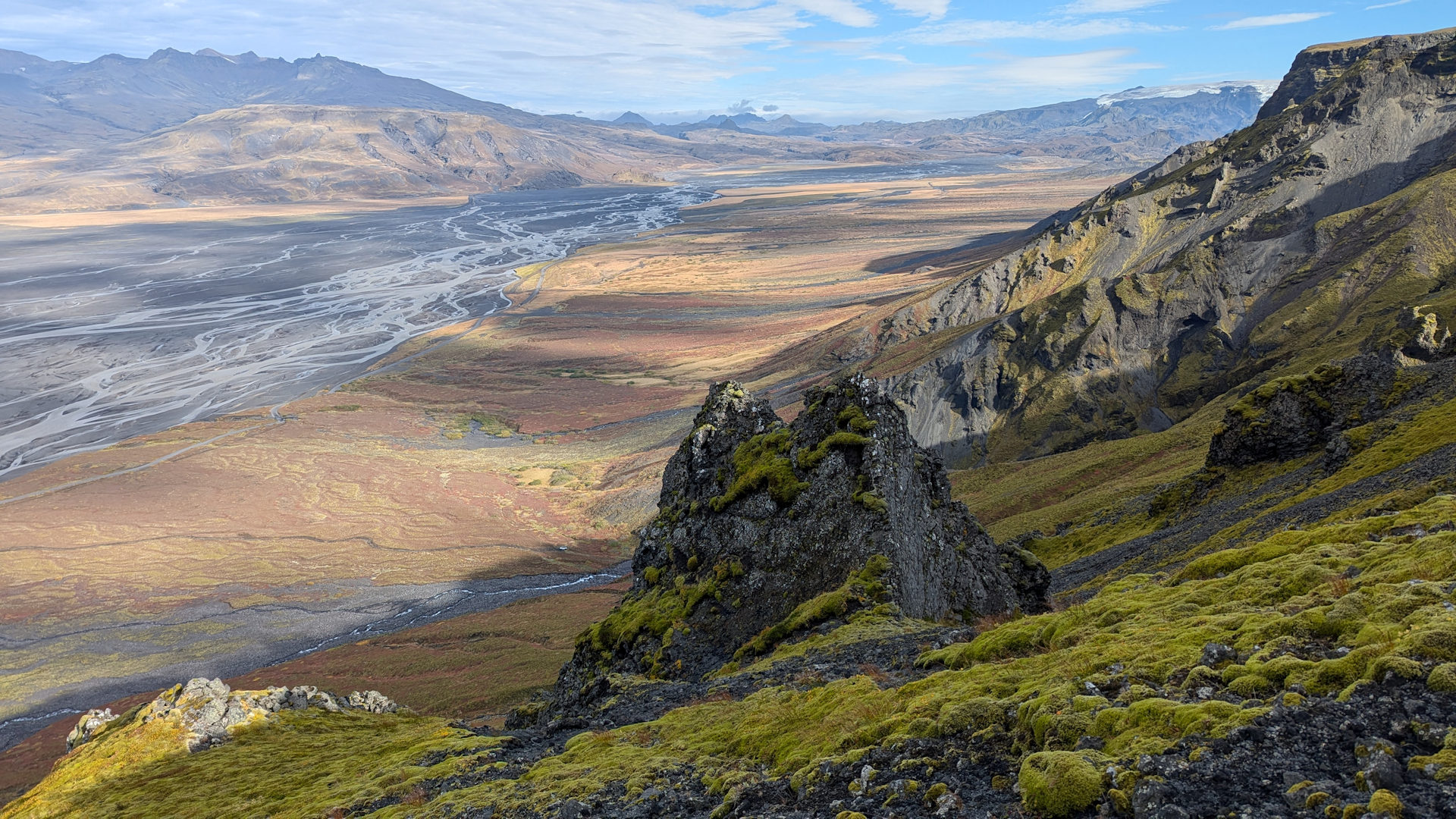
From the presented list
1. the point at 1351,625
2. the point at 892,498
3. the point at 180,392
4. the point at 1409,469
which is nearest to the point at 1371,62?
the point at 1409,469

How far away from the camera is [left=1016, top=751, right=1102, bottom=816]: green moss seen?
403 inches

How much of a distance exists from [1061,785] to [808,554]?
1936cm

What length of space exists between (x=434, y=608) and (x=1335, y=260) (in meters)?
122

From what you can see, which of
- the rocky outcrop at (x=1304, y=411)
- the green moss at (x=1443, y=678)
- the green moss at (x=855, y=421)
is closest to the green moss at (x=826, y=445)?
the green moss at (x=855, y=421)

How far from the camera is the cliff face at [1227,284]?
88812 millimetres

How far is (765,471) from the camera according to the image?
3309 centimetres

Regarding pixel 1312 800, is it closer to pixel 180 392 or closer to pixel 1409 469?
pixel 1409 469

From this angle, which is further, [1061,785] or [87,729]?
[87,729]

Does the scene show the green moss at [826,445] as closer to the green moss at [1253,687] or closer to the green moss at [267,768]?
the green moss at [267,768]

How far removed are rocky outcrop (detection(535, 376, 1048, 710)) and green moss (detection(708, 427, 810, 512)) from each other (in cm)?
7

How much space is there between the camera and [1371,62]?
136 meters

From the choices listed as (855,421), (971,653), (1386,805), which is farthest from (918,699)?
(855,421)

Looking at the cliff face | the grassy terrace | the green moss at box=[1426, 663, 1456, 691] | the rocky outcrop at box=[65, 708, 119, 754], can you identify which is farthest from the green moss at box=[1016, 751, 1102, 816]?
the cliff face

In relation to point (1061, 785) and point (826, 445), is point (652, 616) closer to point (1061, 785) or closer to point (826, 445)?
point (826, 445)
